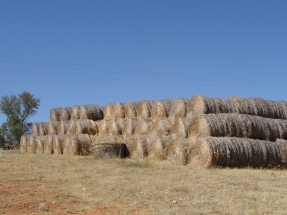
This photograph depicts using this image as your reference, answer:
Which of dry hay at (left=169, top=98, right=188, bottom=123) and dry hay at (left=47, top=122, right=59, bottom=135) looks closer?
dry hay at (left=169, top=98, right=188, bottom=123)

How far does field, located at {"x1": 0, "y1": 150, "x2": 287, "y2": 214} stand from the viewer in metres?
8.04

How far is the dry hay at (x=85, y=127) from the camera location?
23.3 metres

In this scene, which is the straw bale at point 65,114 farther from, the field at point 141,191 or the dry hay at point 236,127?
the field at point 141,191

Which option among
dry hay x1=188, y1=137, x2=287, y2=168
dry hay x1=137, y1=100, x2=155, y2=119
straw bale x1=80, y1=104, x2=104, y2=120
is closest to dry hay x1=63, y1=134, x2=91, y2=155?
dry hay x1=137, y1=100, x2=155, y2=119

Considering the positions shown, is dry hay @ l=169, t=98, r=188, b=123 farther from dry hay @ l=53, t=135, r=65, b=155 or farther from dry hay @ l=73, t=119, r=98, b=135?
dry hay @ l=53, t=135, r=65, b=155

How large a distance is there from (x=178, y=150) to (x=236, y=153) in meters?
2.21

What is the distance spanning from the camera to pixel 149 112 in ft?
69.9

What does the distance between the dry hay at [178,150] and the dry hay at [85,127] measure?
7.80 m

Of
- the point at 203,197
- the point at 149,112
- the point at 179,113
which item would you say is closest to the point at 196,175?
the point at 203,197

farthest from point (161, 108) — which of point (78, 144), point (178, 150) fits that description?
point (78, 144)

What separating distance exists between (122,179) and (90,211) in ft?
12.2

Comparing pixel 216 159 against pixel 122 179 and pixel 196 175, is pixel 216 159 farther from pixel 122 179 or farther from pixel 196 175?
pixel 122 179

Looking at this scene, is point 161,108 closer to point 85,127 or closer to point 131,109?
point 131,109

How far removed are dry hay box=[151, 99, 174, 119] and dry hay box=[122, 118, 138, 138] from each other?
51.1 inches
